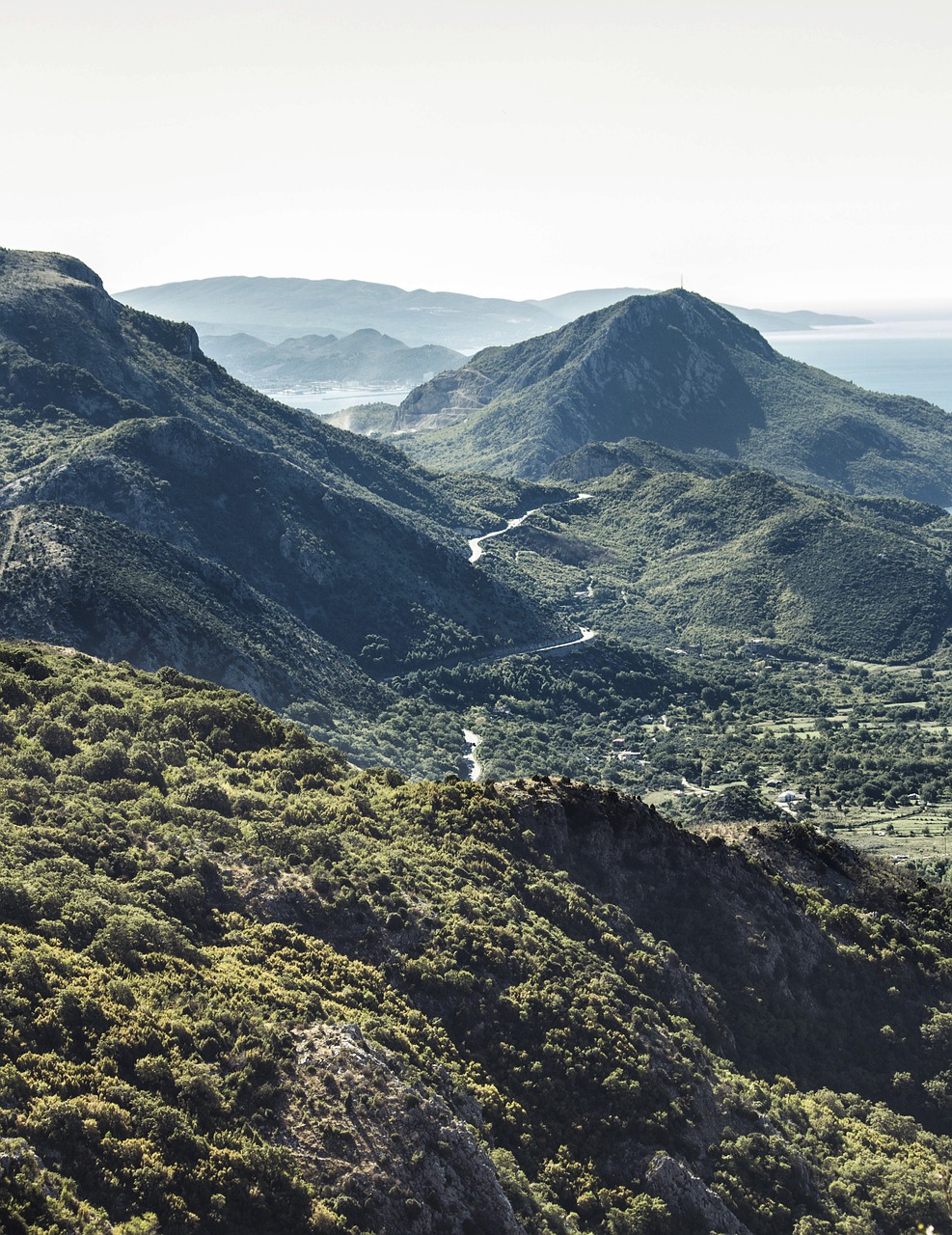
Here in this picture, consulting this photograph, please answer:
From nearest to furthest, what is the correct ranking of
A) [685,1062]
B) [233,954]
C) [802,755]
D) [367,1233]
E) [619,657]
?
[367,1233] → [233,954] → [685,1062] → [802,755] → [619,657]

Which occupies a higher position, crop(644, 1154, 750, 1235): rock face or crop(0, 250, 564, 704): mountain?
crop(0, 250, 564, 704): mountain

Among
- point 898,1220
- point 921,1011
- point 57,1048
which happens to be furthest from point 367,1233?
point 921,1011

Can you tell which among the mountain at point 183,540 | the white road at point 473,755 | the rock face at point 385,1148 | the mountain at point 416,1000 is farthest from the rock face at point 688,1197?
the mountain at point 183,540

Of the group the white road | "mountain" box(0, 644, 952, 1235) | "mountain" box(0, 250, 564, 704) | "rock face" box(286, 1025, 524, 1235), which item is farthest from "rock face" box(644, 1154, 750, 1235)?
"mountain" box(0, 250, 564, 704)

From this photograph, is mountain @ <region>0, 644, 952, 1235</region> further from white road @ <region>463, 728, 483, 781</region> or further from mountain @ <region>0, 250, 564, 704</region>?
white road @ <region>463, 728, 483, 781</region>

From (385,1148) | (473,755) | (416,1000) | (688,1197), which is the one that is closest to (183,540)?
(473,755)

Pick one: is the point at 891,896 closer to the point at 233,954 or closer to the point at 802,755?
the point at 233,954
